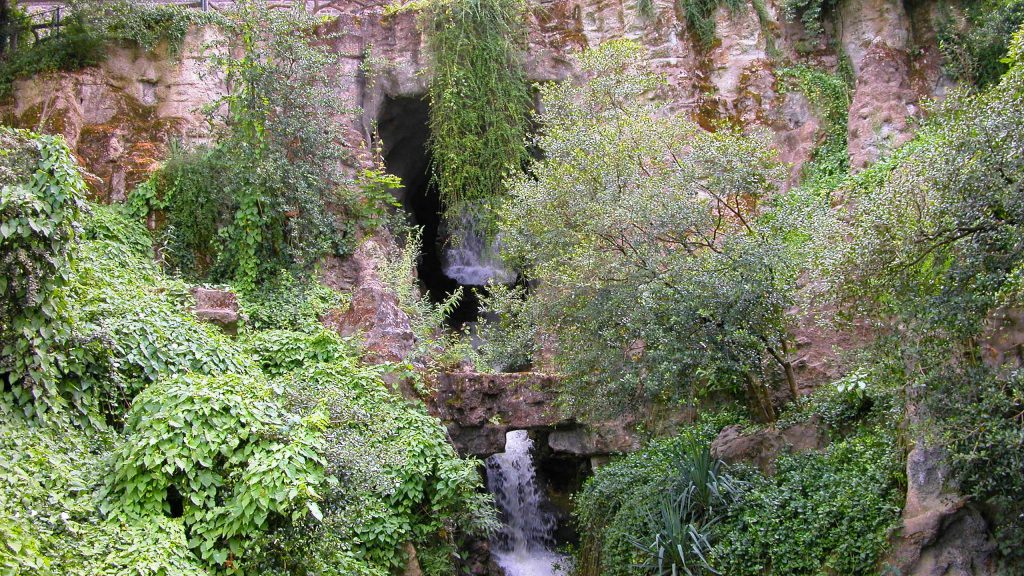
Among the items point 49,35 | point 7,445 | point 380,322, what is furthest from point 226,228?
→ point 7,445

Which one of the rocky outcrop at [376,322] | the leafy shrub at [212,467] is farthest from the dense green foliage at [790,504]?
the leafy shrub at [212,467]

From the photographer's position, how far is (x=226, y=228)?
1294cm

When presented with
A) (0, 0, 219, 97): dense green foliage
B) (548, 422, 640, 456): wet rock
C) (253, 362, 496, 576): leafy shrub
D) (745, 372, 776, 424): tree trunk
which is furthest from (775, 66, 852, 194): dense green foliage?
(0, 0, 219, 97): dense green foliage

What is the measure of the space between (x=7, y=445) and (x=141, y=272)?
5220 millimetres

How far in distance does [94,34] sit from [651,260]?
10.9 meters

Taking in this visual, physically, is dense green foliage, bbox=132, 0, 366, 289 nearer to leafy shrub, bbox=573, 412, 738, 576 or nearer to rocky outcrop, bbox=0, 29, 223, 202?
rocky outcrop, bbox=0, 29, 223, 202

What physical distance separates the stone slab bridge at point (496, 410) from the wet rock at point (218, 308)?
303 cm

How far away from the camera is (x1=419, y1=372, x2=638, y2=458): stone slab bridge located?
12438 mm

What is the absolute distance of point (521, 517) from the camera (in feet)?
46.0

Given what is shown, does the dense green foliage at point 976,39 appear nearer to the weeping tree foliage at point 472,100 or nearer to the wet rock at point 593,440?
the weeping tree foliage at point 472,100

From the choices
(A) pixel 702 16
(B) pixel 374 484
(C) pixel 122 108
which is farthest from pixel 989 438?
(C) pixel 122 108

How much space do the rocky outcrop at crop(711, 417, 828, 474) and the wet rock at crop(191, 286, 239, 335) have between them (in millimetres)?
6316

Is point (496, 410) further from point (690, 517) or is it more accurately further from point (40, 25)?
point (40, 25)

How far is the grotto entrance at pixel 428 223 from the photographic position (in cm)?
1800
